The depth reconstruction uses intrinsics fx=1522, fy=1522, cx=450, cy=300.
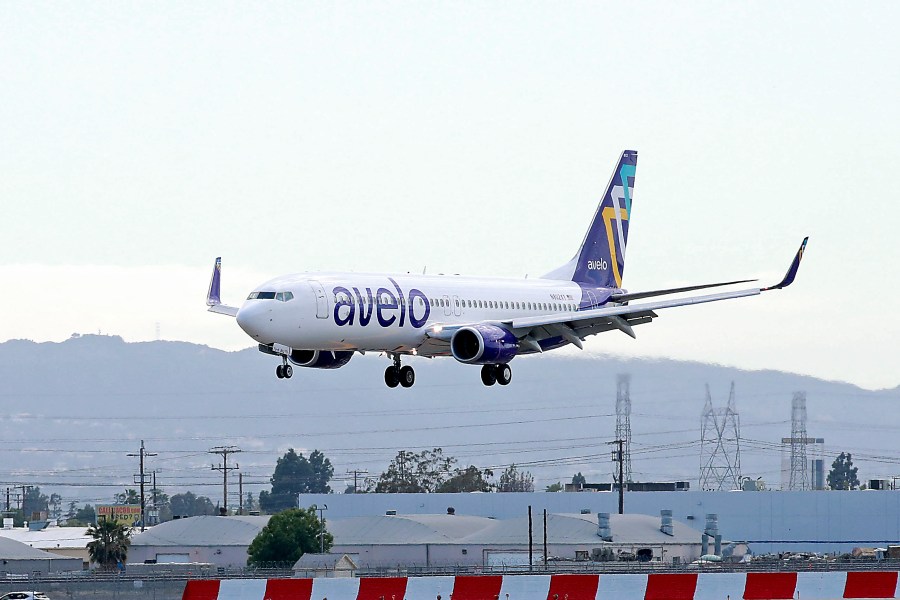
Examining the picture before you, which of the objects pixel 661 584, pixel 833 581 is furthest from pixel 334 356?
pixel 833 581

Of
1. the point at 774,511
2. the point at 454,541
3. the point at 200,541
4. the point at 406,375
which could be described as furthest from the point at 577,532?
the point at 406,375

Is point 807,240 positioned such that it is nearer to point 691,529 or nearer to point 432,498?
point 691,529

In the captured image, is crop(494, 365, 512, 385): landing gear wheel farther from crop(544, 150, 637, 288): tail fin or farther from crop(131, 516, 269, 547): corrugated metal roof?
crop(131, 516, 269, 547): corrugated metal roof

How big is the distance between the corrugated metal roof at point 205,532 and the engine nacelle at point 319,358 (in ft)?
239

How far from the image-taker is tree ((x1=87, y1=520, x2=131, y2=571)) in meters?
133

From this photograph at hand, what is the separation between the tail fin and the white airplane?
11cm

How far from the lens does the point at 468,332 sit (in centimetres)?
6519

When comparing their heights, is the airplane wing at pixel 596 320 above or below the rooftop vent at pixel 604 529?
above

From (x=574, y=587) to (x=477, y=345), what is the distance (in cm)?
1148

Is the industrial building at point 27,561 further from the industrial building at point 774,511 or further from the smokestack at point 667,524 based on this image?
the smokestack at point 667,524

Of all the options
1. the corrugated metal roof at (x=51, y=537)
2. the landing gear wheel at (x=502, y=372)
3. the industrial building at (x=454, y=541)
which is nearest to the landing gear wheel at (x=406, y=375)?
the landing gear wheel at (x=502, y=372)

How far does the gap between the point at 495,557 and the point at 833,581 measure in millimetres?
49177

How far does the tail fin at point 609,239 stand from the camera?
78.2 metres

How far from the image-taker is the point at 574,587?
66.3m
